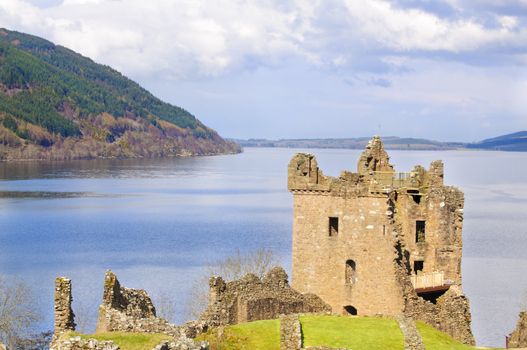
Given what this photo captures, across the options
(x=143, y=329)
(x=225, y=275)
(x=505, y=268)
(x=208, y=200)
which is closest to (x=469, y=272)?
(x=505, y=268)

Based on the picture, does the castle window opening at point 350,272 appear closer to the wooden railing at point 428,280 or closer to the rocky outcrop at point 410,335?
the wooden railing at point 428,280

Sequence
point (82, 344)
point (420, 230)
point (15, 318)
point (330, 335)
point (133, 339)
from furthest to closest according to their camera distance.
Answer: point (15, 318)
point (420, 230)
point (330, 335)
point (133, 339)
point (82, 344)

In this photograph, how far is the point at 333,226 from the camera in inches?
1801

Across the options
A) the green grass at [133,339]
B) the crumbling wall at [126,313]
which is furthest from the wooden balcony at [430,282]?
the green grass at [133,339]

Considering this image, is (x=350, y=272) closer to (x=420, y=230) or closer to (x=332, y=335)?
(x=420, y=230)

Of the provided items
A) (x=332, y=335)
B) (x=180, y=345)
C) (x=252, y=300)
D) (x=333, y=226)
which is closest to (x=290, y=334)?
(x=332, y=335)

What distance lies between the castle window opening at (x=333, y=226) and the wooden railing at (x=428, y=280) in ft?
14.7

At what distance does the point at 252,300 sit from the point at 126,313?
10.3 metres

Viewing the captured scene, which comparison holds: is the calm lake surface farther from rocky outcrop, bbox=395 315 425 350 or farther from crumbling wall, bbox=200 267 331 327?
rocky outcrop, bbox=395 315 425 350

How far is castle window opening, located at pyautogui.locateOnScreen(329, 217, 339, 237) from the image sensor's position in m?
45.6

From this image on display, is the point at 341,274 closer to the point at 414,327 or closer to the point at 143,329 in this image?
the point at 414,327

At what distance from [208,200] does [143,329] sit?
546ft

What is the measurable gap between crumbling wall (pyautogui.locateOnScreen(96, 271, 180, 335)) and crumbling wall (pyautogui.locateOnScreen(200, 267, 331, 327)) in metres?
5.86

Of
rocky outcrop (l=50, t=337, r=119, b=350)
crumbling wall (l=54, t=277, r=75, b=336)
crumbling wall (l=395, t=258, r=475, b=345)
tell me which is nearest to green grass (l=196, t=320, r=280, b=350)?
crumbling wall (l=54, t=277, r=75, b=336)
